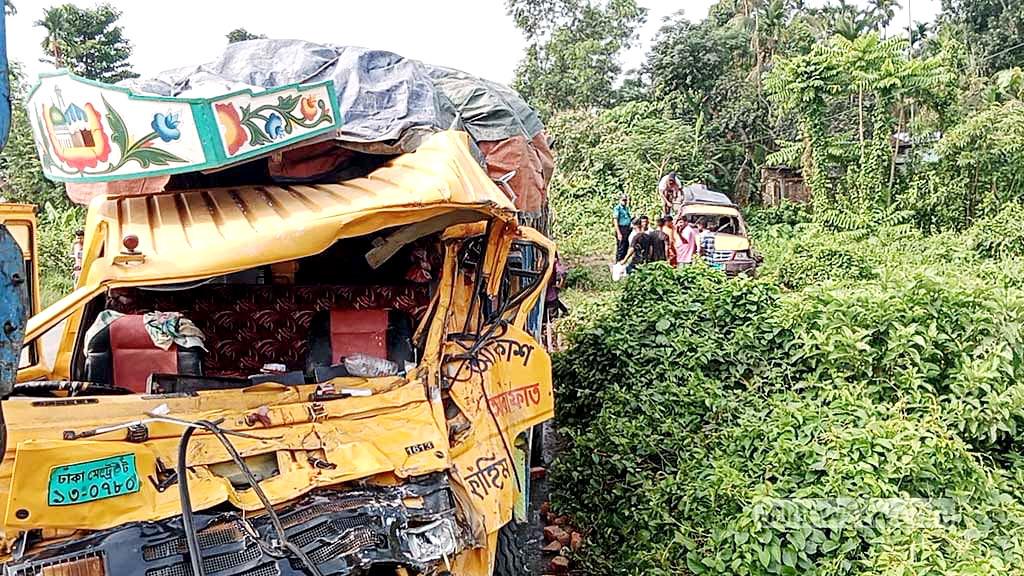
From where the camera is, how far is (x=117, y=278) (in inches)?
116

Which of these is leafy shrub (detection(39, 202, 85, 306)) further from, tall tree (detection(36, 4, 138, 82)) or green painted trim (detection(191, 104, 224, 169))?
green painted trim (detection(191, 104, 224, 169))

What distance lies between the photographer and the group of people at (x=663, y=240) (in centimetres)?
1298

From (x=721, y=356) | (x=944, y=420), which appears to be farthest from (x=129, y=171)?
(x=944, y=420)

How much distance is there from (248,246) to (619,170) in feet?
73.9

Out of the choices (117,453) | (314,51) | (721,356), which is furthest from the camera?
(721,356)

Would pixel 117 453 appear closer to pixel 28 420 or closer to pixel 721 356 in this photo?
pixel 28 420

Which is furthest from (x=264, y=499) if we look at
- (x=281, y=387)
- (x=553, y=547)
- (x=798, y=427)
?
(x=798, y=427)

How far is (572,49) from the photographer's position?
3066 centimetres

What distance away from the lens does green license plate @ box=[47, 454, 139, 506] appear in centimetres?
261

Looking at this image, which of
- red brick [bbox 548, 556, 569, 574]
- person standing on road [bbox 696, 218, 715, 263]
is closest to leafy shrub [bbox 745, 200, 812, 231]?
person standing on road [bbox 696, 218, 715, 263]

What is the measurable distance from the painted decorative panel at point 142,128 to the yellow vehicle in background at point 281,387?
0.02 meters

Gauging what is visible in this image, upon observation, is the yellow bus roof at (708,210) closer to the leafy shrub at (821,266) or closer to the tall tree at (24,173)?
the leafy shrub at (821,266)

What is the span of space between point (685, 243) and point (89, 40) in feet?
66.9

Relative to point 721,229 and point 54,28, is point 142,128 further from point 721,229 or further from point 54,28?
point 54,28
